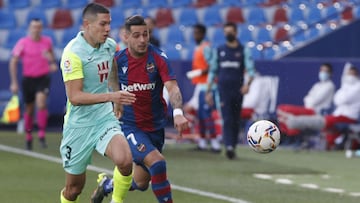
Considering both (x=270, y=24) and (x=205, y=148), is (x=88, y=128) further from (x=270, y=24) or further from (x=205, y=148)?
(x=270, y=24)

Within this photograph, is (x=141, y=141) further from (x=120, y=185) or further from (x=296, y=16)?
(x=296, y=16)

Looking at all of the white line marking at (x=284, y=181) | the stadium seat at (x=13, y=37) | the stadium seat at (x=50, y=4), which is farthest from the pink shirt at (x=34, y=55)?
the stadium seat at (x=50, y=4)

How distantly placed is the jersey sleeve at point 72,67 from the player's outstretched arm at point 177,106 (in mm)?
887

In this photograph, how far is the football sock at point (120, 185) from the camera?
11.2 m

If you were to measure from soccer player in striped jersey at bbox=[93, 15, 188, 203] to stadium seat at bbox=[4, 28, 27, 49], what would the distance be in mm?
Answer: 16240

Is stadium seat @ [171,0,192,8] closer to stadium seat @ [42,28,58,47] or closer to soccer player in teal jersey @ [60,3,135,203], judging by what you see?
stadium seat @ [42,28,58,47]

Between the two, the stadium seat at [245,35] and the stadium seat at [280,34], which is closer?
the stadium seat at [280,34]

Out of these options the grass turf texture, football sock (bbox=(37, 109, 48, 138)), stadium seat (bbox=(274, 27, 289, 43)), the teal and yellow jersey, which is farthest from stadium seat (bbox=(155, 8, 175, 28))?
the teal and yellow jersey

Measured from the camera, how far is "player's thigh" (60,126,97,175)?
10664mm

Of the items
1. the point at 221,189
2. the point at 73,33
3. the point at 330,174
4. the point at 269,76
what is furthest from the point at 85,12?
the point at 73,33

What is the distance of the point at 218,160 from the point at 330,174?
2540 mm

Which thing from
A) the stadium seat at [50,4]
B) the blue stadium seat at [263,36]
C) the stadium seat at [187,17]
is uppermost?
Result: the stadium seat at [50,4]

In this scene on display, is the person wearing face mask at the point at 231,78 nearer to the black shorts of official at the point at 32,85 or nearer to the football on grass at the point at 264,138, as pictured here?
the black shorts of official at the point at 32,85

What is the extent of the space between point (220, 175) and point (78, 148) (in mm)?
6186
